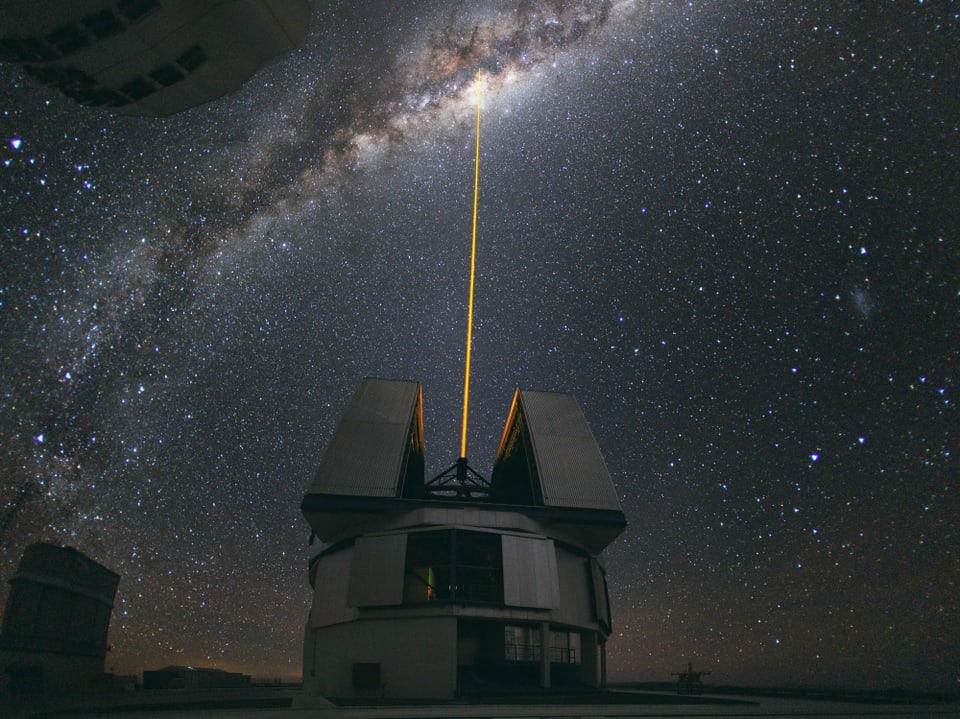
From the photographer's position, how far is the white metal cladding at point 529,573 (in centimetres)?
2256

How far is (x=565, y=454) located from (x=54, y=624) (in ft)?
104

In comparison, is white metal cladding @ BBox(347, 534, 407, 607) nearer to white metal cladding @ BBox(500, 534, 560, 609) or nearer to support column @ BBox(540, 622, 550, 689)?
white metal cladding @ BBox(500, 534, 560, 609)

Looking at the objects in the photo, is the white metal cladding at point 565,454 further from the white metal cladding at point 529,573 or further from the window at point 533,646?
the window at point 533,646

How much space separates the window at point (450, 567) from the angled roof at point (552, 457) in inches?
136

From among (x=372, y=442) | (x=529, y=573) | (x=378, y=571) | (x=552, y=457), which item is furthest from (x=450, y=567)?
(x=552, y=457)

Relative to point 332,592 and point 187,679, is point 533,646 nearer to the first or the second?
point 332,592

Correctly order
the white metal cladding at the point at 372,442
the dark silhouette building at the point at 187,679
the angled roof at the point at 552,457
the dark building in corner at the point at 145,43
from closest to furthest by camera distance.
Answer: the dark building in corner at the point at 145,43
the white metal cladding at the point at 372,442
the angled roof at the point at 552,457
the dark silhouette building at the point at 187,679

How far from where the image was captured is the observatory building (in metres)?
22.3

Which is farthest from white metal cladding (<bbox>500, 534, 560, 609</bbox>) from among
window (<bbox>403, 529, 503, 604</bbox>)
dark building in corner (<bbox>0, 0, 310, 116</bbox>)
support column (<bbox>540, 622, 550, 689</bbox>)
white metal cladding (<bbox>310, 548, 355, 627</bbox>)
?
dark building in corner (<bbox>0, 0, 310, 116</bbox>)

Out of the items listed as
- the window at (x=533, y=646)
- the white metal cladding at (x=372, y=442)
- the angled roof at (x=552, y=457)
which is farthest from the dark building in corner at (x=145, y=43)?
the window at (x=533, y=646)

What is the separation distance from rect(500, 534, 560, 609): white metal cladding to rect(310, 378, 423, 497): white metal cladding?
5581 mm

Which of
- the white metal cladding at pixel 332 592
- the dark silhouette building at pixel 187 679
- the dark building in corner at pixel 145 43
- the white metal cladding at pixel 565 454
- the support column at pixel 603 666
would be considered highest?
the dark building in corner at pixel 145 43

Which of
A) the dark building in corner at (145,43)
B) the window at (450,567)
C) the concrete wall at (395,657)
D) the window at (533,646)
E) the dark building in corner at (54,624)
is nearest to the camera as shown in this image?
the dark building in corner at (145,43)

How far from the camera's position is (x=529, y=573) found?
2316cm
